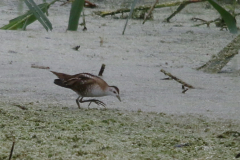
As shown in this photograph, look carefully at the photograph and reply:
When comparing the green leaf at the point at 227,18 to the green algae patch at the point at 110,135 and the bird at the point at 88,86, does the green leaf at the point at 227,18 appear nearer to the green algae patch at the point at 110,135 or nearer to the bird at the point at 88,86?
the green algae patch at the point at 110,135

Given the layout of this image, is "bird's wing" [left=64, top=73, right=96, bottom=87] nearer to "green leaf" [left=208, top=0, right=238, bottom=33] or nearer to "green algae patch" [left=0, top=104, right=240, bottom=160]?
"green algae patch" [left=0, top=104, right=240, bottom=160]

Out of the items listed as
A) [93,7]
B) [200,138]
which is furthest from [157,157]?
[93,7]

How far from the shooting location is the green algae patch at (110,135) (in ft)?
7.88

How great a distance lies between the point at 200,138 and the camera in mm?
2723

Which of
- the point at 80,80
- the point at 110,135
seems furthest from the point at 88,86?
the point at 110,135

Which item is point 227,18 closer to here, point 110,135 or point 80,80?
point 110,135

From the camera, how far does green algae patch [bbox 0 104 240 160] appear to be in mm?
2400

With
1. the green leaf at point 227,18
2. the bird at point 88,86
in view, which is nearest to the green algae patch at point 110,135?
the bird at point 88,86

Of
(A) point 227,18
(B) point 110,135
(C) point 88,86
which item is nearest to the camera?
(A) point 227,18

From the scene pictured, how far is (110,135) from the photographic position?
274cm

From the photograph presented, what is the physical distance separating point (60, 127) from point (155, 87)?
5.54 feet

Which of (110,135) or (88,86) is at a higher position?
(110,135)

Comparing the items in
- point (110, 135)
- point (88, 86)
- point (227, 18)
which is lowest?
point (88, 86)

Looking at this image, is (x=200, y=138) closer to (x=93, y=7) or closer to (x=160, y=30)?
(x=160, y=30)
